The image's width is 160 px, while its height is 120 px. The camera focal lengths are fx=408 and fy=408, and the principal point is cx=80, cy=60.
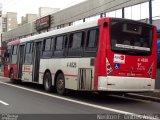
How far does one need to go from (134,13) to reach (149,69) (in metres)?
16.2

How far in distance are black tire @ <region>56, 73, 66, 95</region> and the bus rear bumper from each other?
11.8ft

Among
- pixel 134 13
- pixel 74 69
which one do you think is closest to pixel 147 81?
pixel 74 69

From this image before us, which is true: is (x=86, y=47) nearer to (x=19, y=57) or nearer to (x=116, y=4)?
(x=19, y=57)

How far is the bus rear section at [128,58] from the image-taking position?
14.5 metres

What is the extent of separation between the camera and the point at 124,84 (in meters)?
14.7

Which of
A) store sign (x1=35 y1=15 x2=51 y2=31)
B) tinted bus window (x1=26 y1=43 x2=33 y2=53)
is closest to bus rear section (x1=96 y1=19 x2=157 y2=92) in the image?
tinted bus window (x1=26 y1=43 x2=33 y2=53)

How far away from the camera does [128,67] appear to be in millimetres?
14906

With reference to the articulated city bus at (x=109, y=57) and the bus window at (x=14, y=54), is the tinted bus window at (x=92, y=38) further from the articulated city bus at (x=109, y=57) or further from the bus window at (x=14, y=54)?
the bus window at (x=14, y=54)

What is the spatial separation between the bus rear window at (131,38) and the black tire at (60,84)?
3891 mm

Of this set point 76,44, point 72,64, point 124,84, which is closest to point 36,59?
point 72,64

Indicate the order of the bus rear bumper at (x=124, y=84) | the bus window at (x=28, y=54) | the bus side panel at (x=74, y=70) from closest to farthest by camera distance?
the bus rear bumper at (x=124, y=84) → the bus side panel at (x=74, y=70) → the bus window at (x=28, y=54)

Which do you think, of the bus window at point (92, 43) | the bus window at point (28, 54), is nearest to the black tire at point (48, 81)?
the bus window at point (28, 54)

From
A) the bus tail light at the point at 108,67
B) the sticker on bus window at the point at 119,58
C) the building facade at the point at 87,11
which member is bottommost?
the bus tail light at the point at 108,67

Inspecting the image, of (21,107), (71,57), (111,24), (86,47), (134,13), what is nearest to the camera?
(21,107)
